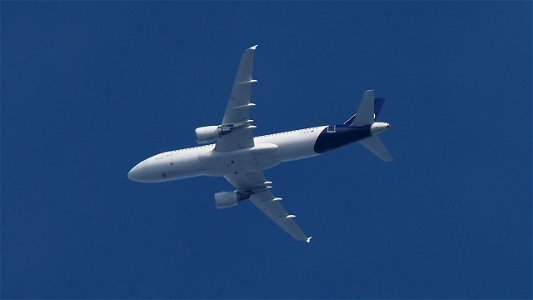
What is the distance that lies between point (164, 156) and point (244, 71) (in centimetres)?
1300

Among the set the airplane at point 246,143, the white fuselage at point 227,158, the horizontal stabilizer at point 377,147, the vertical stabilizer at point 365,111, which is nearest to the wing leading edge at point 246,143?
the airplane at point 246,143

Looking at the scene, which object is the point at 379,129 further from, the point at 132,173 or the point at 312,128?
the point at 132,173

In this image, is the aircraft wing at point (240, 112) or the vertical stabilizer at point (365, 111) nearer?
the aircraft wing at point (240, 112)

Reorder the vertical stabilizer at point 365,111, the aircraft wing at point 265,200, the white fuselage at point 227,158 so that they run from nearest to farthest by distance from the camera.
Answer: the vertical stabilizer at point 365,111
the white fuselage at point 227,158
the aircraft wing at point 265,200

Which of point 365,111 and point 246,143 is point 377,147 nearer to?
point 365,111

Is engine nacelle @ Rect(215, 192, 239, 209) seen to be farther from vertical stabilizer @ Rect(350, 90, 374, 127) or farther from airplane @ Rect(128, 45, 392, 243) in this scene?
vertical stabilizer @ Rect(350, 90, 374, 127)

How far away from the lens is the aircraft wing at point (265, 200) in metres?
104

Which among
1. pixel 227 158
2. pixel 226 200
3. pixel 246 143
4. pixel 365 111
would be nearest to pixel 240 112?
pixel 246 143

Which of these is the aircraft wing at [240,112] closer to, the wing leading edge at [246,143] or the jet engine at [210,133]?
the wing leading edge at [246,143]

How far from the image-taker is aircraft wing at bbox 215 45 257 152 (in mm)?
93250

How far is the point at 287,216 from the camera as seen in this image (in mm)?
107188

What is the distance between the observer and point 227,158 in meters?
98.5

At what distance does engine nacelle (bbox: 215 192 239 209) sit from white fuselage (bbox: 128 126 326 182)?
14.0 feet

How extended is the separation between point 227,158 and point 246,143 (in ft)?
7.28
